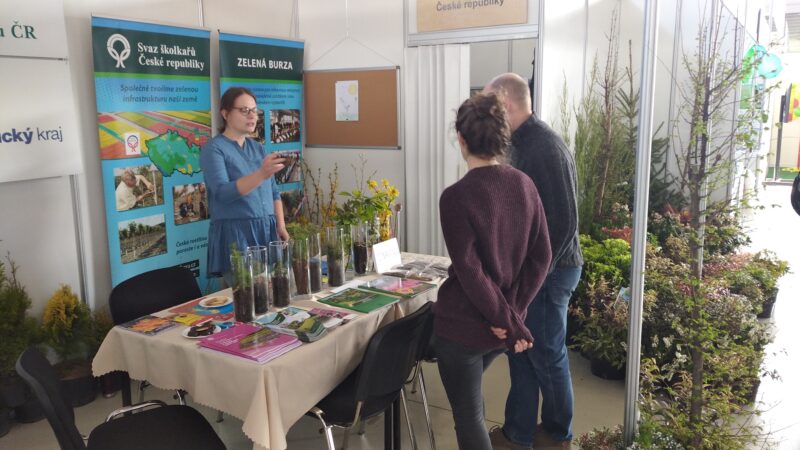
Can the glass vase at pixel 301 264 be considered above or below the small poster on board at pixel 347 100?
below

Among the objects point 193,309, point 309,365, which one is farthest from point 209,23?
point 309,365

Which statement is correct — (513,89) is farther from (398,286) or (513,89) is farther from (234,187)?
(234,187)

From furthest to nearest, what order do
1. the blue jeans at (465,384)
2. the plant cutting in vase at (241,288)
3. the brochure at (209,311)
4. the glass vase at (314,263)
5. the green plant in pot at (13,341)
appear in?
the green plant in pot at (13,341)
the glass vase at (314,263)
the brochure at (209,311)
the plant cutting in vase at (241,288)
the blue jeans at (465,384)

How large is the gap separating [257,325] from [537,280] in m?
1.05

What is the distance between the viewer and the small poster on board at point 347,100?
191 inches

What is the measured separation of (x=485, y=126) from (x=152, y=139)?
2663mm

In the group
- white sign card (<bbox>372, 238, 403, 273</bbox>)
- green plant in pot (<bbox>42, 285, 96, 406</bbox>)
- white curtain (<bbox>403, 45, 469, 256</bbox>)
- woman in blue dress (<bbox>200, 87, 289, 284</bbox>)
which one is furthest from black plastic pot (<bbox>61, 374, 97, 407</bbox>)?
white curtain (<bbox>403, 45, 469, 256</bbox>)

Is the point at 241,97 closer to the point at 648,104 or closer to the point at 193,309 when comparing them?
the point at 193,309

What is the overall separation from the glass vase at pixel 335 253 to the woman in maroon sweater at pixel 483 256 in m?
0.76

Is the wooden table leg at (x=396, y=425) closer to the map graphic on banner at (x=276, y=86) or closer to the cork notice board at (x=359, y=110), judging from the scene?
the map graphic on banner at (x=276, y=86)

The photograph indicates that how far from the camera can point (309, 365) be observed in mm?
2115

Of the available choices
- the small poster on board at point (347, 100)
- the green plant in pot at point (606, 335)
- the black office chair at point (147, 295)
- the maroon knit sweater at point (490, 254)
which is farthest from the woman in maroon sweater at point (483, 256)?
the small poster on board at point (347, 100)

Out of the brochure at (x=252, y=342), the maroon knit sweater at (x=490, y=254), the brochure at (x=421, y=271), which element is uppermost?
the maroon knit sweater at (x=490, y=254)

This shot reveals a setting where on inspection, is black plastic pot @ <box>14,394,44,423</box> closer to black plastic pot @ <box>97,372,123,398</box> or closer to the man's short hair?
black plastic pot @ <box>97,372,123,398</box>
